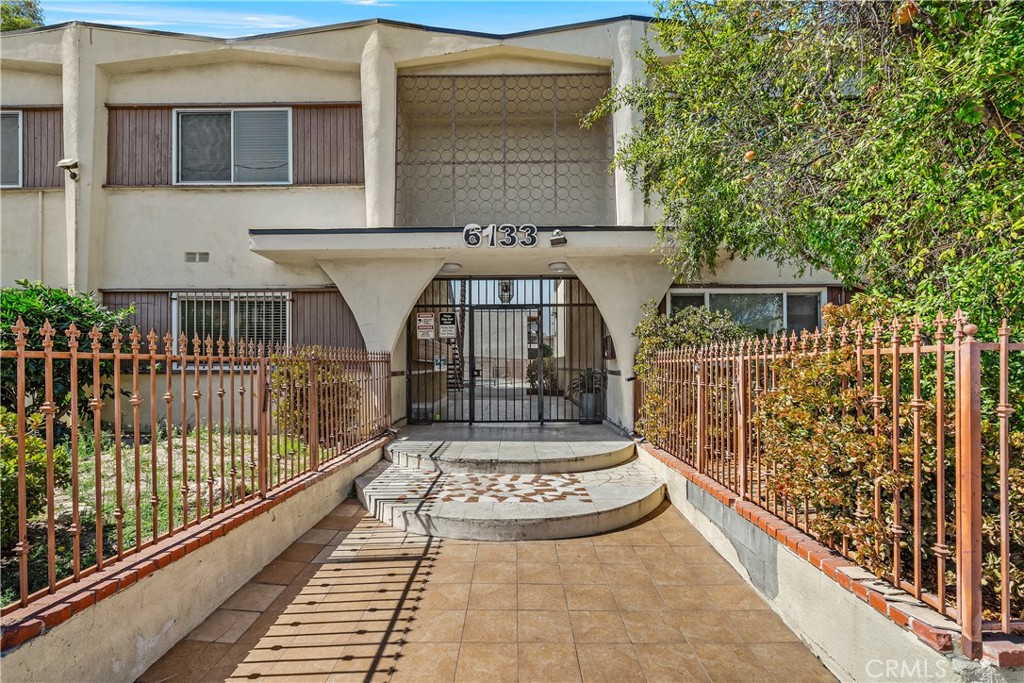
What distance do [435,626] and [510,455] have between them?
3.79 metres

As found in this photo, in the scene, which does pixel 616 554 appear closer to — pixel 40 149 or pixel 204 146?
pixel 204 146

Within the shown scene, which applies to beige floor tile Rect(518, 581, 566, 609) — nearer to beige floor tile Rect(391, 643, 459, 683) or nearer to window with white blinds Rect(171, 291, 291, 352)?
beige floor tile Rect(391, 643, 459, 683)

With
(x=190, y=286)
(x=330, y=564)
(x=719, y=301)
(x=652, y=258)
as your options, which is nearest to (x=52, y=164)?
(x=190, y=286)

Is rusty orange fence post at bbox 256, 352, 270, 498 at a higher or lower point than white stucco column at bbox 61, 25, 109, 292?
lower

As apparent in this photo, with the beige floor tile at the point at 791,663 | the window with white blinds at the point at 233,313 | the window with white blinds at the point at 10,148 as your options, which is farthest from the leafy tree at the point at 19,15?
the beige floor tile at the point at 791,663

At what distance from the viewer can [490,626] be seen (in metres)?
3.61

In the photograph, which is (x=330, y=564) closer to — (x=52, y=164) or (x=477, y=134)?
(x=477, y=134)

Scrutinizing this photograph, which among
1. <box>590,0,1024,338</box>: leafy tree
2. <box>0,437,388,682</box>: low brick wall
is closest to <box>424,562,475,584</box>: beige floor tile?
<box>0,437,388,682</box>: low brick wall

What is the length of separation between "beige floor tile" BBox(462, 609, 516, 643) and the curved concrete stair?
3.24m

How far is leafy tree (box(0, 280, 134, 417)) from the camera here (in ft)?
23.6

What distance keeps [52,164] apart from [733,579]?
11577mm

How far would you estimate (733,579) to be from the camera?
4.37 meters

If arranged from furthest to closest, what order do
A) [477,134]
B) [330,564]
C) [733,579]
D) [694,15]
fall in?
[477,134], [694,15], [330,564], [733,579]

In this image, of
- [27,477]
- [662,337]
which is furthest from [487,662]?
[662,337]
